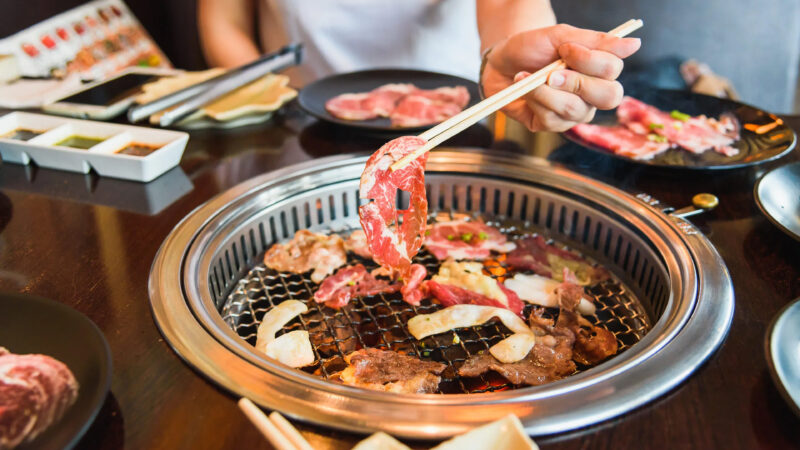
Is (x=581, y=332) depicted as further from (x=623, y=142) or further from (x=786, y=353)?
(x=623, y=142)

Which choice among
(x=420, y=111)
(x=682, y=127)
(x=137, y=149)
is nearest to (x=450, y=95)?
(x=420, y=111)

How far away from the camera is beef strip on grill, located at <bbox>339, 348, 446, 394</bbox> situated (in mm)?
1599

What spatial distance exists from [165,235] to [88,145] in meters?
0.90

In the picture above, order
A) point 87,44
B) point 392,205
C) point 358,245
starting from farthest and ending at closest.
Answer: point 87,44 < point 358,245 < point 392,205

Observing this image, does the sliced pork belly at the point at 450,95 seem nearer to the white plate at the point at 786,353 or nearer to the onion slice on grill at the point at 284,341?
the onion slice on grill at the point at 284,341

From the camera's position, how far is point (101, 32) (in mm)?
5242

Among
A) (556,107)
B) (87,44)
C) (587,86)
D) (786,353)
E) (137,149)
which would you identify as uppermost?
(587,86)

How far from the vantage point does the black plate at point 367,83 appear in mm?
3045

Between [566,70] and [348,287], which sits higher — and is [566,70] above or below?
above

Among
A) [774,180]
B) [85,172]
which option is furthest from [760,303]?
[85,172]

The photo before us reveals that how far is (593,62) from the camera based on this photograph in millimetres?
1955

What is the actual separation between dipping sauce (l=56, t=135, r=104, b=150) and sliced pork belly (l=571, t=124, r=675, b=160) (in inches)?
84.5

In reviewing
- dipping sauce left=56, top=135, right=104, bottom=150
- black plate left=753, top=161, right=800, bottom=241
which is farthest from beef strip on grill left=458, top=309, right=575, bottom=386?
dipping sauce left=56, top=135, right=104, bottom=150

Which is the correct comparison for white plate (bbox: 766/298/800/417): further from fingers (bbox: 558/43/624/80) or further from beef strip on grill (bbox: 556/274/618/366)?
fingers (bbox: 558/43/624/80)
